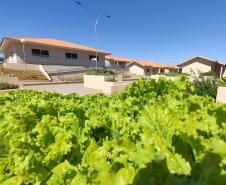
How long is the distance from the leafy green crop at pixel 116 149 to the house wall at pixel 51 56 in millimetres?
35072

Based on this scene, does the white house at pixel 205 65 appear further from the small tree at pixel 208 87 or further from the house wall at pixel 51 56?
the small tree at pixel 208 87

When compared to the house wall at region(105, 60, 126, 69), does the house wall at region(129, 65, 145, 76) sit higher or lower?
lower

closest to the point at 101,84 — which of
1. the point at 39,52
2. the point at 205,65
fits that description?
the point at 39,52

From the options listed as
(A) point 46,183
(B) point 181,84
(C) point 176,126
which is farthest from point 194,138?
(B) point 181,84

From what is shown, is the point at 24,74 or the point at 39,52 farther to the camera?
the point at 39,52

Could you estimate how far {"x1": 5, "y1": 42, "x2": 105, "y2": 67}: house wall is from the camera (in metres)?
36.0

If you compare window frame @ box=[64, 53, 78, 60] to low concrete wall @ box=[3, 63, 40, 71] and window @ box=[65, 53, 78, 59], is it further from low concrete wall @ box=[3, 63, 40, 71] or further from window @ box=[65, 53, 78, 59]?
low concrete wall @ box=[3, 63, 40, 71]

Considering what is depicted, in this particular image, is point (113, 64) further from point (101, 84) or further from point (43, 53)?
point (101, 84)

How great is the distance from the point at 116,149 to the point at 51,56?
4001 centimetres

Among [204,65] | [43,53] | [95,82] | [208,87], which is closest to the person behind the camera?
[208,87]

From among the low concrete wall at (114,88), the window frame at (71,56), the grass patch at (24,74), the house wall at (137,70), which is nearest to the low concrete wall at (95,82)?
the low concrete wall at (114,88)

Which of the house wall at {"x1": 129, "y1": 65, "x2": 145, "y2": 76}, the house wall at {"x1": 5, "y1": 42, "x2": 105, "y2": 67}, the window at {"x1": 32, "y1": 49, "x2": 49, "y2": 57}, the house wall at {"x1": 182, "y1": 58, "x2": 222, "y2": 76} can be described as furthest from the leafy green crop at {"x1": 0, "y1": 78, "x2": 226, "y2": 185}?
the house wall at {"x1": 129, "y1": 65, "x2": 145, "y2": 76}

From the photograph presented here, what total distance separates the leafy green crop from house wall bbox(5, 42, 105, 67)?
35072 millimetres

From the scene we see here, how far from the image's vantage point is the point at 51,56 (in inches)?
1561
